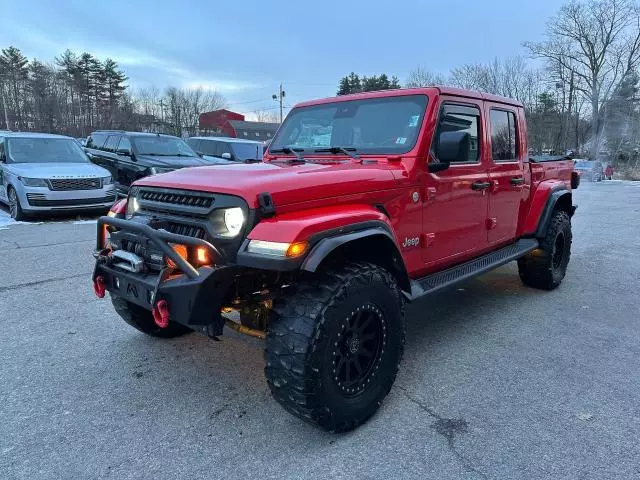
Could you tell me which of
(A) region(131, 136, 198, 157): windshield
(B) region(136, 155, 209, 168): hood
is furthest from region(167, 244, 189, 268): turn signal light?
(A) region(131, 136, 198, 157): windshield

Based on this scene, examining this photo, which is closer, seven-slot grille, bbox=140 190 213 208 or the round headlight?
the round headlight

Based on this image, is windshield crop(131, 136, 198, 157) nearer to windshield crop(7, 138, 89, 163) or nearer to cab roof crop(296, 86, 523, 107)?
windshield crop(7, 138, 89, 163)

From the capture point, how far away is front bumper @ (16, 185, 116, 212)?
348 inches

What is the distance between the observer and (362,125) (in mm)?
3723

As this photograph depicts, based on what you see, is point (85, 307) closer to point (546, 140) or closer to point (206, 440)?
point (206, 440)

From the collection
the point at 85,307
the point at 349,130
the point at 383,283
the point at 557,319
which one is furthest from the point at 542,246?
the point at 85,307

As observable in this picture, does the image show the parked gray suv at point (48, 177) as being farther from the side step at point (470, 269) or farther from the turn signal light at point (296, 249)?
the turn signal light at point (296, 249)

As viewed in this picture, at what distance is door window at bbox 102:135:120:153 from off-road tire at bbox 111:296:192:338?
9425mm

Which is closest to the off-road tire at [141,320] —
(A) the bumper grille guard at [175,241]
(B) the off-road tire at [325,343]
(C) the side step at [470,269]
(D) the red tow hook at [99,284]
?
(D) the red tow hook at [99,284]

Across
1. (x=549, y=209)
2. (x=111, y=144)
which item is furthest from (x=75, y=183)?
(x=549, y=209)

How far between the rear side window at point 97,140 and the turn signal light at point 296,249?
12.1 metres

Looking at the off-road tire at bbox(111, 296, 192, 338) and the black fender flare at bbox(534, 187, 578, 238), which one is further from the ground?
the black fender flare at bbox(534, 187, 578, 238)

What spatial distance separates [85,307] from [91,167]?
6304 mm

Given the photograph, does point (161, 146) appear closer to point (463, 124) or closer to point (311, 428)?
point (463, 124)
